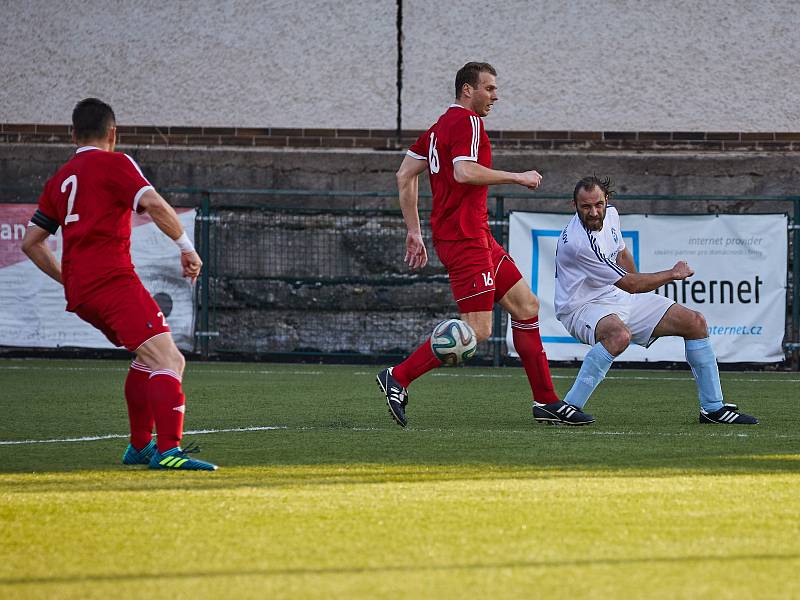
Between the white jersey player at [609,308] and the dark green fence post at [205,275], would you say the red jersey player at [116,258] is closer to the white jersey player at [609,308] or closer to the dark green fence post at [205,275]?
the white jersey player at [609,308]

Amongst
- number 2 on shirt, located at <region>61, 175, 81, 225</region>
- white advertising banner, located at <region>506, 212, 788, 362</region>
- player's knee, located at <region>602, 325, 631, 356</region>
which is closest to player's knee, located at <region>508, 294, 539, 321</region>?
player's knee, located at <region>602, 325, 631, 356</region>

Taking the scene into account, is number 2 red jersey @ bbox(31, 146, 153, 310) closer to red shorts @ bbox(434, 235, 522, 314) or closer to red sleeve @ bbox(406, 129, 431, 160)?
red shorts @ bbox(434, 235, 522, 314)

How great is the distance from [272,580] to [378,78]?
43.7 ft

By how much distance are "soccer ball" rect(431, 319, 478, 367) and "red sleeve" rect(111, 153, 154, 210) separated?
2.40 m

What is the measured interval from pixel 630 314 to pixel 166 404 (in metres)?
3.50

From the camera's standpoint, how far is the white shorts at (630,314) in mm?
8375

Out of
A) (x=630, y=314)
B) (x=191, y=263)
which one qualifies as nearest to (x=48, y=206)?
(x=191, y=263)

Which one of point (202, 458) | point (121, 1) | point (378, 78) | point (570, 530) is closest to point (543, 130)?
point (378, 78)

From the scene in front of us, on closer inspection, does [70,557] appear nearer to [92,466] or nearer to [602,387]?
[92,466]

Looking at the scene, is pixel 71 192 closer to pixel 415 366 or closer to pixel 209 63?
pixel 415 366

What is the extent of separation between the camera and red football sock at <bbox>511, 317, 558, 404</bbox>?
8.27 metres

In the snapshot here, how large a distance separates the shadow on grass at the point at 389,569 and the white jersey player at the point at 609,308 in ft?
13.6

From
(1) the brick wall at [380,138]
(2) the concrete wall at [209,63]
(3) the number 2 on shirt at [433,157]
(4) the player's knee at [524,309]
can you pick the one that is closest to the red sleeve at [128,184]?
(3) the number 2 on shirt at [433,157]

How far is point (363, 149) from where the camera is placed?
53.6 feet
